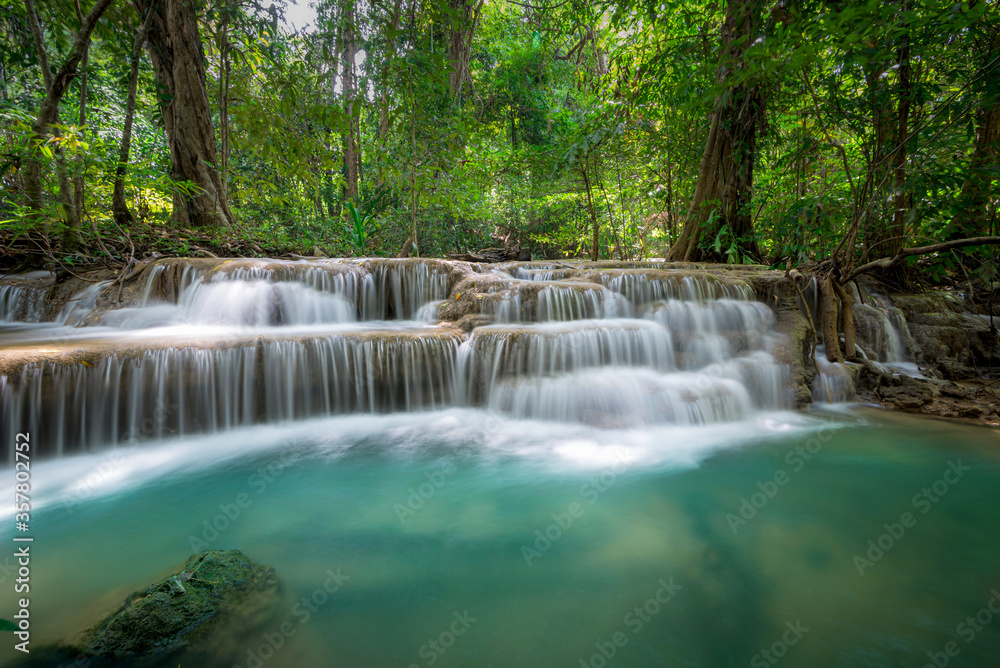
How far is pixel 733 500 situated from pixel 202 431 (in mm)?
4274

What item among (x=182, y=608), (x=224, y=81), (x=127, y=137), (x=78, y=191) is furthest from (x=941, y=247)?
(x=224, y=81)

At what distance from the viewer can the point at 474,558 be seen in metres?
2.17

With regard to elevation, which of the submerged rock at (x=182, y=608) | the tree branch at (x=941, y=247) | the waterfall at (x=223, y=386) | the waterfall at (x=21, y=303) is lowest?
the submerged rock at (x=182, y=608)

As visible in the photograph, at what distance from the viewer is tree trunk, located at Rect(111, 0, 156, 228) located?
21.0ft

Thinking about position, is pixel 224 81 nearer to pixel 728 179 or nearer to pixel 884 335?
pixel 728 179

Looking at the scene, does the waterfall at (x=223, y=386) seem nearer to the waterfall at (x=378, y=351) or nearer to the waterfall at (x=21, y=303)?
the waterfall at (x=378, y=351)

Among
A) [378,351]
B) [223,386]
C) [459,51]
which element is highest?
[459,51]

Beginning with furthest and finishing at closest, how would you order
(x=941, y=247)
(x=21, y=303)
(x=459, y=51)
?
(x=459, y=51) < (x=21, y=303) < (x=941, y=247)

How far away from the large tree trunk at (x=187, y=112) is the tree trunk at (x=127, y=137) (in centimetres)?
67

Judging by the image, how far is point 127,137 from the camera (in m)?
6.49

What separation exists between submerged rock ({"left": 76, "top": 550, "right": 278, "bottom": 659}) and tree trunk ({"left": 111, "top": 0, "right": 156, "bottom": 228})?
603cm

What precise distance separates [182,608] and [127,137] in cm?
781

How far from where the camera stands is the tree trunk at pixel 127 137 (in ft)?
21.0

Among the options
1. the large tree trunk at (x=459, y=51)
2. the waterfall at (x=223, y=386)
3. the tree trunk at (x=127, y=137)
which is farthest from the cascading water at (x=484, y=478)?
the large tree trunk at (x=459, y=51)
